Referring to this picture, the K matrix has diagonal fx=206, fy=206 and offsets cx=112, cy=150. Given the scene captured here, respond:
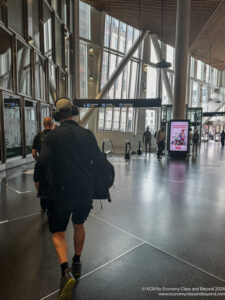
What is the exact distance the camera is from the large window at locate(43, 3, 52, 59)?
10216 millimetres

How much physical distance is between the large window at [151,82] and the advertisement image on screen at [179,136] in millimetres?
11597

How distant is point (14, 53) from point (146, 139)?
8216 mm

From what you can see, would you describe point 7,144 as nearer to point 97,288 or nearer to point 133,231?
point 133,231

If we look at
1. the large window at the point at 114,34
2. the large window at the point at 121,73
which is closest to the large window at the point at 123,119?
the large window at the point at 121,73

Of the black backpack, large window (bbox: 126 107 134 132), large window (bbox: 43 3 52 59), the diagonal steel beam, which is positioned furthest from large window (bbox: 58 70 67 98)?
the black backpack

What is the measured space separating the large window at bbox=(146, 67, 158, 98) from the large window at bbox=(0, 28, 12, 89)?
15.5m

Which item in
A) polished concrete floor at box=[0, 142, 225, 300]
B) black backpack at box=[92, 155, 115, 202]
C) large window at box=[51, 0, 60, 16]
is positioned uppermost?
large window at box=[51, 0, 60, 16]

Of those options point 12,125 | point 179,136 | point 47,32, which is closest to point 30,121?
point 12,125

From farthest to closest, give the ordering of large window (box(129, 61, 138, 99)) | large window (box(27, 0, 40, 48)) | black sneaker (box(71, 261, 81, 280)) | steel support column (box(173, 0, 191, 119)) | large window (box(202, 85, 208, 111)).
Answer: large window (box(202, 85, 208, 111)), large window (box(129, 61, 138, 99)), steel support column (box(173, 0, 191, 119)), large window (box(27, 0, 40, 48)), black sneaker (box(71, 261, 81, 280))

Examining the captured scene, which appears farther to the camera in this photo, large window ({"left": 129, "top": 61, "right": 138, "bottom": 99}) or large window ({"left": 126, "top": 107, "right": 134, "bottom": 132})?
large window ({"left": 126, "top": 107, "right": 134, "bottom": 132})

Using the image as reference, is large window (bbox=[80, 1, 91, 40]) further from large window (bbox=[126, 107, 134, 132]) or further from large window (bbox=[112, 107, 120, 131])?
large window (bbox=[126, 107, 134, 132])

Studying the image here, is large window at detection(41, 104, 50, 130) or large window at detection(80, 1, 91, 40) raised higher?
large window at detection(80, 1, 91, 40)

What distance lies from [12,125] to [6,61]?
2242mm

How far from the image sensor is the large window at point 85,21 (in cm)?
1611
